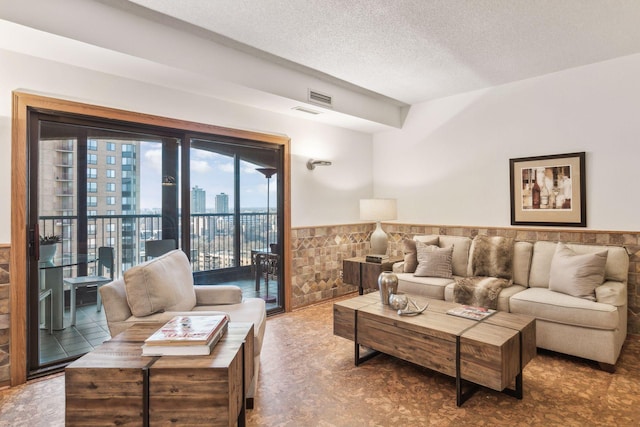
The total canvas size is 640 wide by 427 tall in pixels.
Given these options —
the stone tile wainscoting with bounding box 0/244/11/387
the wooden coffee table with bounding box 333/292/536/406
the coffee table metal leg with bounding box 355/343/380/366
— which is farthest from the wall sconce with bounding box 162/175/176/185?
the coffee table metal leg with bounding box 355/343/380/366

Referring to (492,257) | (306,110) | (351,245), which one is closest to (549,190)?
(492,257)

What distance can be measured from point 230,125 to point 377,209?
84.7 inches

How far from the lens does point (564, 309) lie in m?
2.95

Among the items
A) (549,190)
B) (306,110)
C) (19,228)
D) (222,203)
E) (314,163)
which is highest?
(306,110)

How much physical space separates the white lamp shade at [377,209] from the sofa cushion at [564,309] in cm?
190

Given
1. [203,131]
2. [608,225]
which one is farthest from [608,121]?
[203,131]

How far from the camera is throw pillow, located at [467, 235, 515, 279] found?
148 inches

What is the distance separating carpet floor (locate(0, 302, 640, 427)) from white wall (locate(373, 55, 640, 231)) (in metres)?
1.74

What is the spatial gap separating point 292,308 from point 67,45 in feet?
11.0

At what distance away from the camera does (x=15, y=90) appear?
8.50 ft

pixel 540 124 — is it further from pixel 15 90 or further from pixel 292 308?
pixel 15 90

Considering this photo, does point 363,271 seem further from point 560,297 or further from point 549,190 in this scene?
point 549,190

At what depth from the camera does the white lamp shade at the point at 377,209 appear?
4.80m

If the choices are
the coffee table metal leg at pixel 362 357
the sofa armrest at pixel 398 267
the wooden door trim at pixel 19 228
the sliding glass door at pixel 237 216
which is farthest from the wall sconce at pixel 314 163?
the wooden door trim at pixel 19 228
